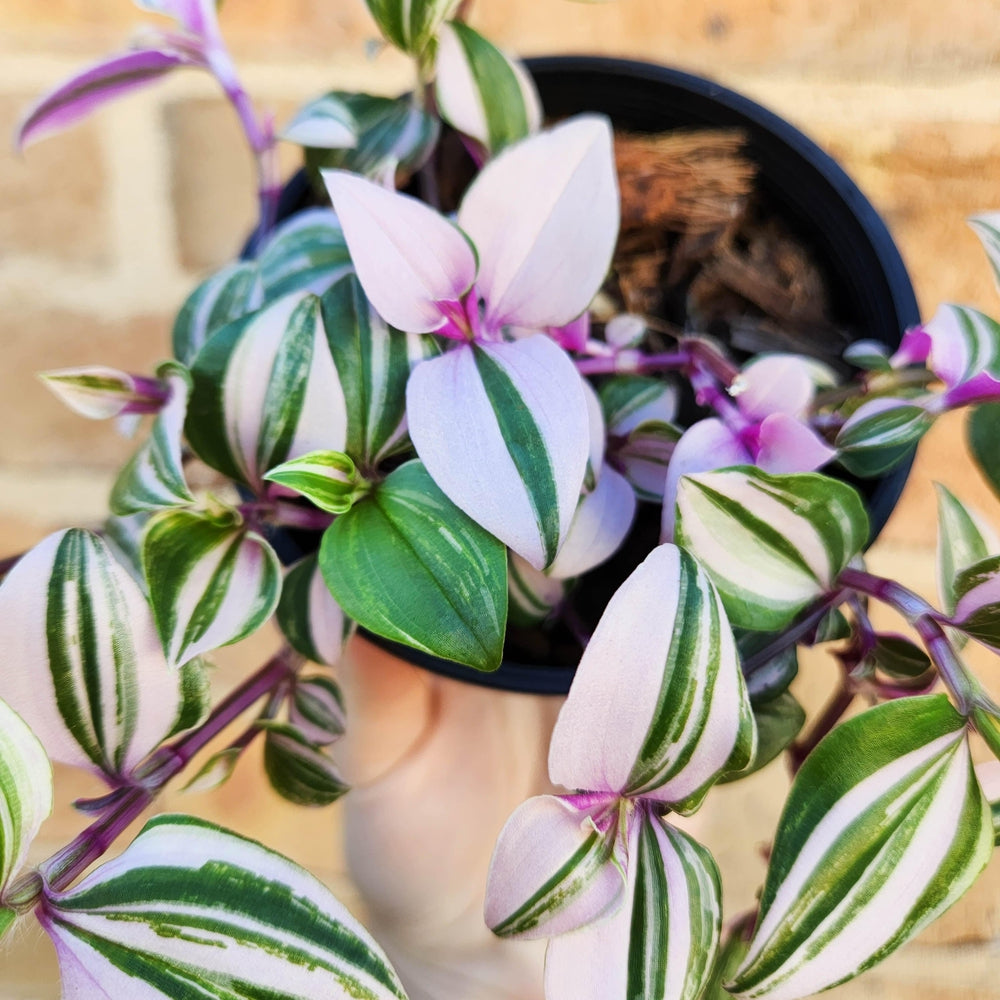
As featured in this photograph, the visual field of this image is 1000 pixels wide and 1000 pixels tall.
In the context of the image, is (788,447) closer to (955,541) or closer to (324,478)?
(955,541)

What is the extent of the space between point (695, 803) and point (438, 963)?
0.42 meters

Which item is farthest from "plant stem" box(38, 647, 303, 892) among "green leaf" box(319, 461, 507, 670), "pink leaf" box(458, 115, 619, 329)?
"pink leaf" box(458, 115, 619, 329)

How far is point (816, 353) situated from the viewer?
23.0 inches

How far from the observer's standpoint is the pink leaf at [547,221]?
345mm

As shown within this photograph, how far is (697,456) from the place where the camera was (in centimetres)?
37

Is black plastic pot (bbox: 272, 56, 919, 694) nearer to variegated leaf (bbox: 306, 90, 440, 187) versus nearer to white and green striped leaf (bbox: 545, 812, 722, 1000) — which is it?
variegated leaf (bbox: 306, 90, 440, 187)

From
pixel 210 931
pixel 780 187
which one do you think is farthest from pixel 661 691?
pixel 780 187

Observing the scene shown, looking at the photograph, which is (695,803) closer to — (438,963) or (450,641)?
(450,641)

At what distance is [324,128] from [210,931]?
1.22 feet

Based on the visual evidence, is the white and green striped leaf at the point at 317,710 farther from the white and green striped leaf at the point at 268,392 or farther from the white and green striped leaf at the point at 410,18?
the white and green striped leaf at the point at 410,18

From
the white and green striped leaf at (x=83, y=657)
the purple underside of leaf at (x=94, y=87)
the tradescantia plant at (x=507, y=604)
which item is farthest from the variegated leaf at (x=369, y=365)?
the purple underside of leaf at (x=94, y=87)

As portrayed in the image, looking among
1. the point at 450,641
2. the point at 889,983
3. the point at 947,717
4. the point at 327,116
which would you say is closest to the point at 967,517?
the point at 947,717

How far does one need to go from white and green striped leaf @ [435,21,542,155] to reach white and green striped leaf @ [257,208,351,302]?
83mm

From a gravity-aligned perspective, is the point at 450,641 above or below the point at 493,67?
below
